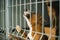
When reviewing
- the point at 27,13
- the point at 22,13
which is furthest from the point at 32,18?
the point at 22,13

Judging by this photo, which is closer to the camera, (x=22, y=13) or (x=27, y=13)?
(x=27, y=13)

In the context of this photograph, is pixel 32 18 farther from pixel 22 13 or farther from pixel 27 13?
pixel 22 13

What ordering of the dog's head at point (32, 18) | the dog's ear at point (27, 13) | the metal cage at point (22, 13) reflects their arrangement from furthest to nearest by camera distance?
the dog's ear at point (27, 13) < the dog's head at point (32, 18) < the metal cage at point (22, 13)

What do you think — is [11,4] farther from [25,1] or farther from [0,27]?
[0,27]

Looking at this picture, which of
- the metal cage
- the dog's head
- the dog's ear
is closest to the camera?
the metal cage

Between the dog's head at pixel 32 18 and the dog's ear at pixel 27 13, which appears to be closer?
the dog's head at pixel 32 18

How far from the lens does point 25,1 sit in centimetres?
147

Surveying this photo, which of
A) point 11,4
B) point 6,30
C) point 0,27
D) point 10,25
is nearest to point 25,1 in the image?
point 11,4

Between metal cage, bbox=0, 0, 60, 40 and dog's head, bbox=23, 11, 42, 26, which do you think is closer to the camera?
metal cage, bbox=0, 0, 60, 40

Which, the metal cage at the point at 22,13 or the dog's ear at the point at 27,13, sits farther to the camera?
the dog's ear at the point at 27,13

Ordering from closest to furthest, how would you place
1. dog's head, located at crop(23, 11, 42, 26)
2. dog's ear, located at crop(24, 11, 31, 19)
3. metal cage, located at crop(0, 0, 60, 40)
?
metal cage, located at crop(0, 0, 60, 40), dog's head, located at crop(23, 11, 42, 26), dog's ear, located at crop(24, 11, 31, 19)

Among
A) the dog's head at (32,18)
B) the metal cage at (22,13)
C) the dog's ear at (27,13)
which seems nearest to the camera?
the metal cage at (22,13)

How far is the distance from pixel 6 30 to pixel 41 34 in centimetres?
85

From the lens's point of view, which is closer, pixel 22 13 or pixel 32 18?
pixel 32 18
